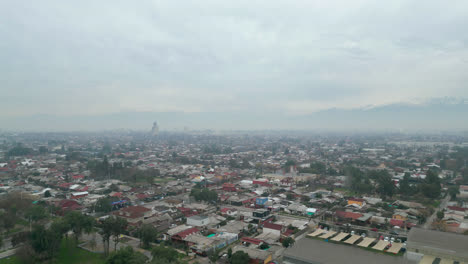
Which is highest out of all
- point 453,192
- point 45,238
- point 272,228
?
point 45,238

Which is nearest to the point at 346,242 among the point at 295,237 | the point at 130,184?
the point at 295,237

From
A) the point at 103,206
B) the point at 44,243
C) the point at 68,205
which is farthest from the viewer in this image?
the point at 68,205

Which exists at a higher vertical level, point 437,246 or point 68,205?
point 437,246

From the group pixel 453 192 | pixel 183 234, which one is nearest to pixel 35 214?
pixel 183 234

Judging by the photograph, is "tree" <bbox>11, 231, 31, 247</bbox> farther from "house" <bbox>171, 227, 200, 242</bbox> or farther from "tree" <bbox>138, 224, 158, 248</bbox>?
"house" <bbox>171, 227, 200, 242</bbox>

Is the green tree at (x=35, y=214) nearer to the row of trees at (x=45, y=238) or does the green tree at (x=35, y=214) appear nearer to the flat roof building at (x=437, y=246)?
the row of trees at (x=45, y=238)

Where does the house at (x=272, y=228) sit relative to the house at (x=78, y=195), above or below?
above

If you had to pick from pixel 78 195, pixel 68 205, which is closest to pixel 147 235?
pixel 68 205

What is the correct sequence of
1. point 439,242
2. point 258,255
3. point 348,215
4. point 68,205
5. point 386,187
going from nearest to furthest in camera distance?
point 439,242 < point 258,255 < point 348,215 < point 68,205 < point 386,187

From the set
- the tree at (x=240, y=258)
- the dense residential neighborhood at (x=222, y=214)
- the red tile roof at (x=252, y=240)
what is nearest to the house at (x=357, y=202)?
the dense residential neighborhood at (x=222, y=214)

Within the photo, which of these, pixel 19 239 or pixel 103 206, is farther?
pixel 103 206

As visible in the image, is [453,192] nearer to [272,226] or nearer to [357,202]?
[357,202]
